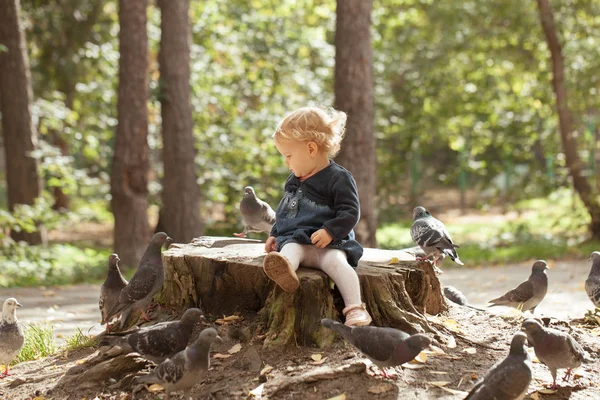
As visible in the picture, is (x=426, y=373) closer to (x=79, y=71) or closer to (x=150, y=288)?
(x=150, y=288)

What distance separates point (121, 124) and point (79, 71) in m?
7.06

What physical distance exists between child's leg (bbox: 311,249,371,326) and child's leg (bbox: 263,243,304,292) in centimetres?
22

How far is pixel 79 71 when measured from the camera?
18.2 meters

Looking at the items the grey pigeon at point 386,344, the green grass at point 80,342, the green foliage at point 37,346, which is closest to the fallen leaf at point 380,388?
the grey pigeon at point 386,344

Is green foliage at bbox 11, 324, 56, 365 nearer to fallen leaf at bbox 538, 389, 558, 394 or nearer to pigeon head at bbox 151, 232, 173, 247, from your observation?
pigeon head at bbox 151, 232, 173, 247

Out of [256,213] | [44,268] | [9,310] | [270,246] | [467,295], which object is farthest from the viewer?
[44,268]

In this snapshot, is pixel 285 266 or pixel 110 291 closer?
pixel 285 266

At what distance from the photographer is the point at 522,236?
15.4 m

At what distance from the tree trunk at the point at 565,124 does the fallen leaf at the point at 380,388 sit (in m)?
11.1

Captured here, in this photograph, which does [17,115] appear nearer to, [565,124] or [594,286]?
[565,124]

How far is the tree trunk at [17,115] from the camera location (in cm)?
1392

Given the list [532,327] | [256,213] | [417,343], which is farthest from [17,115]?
[532,327]

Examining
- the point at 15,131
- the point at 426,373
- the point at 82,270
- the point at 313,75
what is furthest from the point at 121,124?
the point at 426,373

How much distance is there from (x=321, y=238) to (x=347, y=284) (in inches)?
14.4
